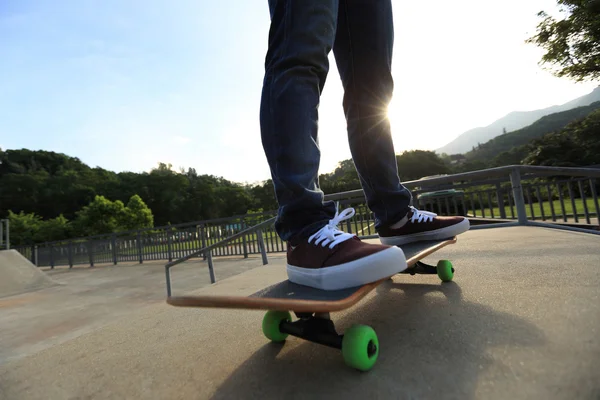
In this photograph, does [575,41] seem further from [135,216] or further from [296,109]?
[135,216]

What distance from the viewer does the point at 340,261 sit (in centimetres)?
75

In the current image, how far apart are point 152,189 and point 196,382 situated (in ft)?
171

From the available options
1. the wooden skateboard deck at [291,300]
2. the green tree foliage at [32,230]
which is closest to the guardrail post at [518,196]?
the wooden skateboard deck at [291,300]

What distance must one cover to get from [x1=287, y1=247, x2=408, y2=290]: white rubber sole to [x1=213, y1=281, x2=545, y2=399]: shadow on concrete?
0.17m

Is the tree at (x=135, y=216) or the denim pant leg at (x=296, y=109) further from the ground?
the tree at (x=135, y=216)

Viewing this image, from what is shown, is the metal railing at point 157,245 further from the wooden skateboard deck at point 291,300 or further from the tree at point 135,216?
the tree at point 135,216

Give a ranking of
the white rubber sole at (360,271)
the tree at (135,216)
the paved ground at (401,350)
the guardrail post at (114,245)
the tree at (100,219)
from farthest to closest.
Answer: the tree at (135,216), the tree at (100,219), the guardrail post at (114,245), the white rubber sole at (360,271), the paved ground at (401,350)

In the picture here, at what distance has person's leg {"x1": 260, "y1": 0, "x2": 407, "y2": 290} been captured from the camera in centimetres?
82

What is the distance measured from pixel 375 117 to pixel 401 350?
0.94 m

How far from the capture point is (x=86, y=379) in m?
0.85

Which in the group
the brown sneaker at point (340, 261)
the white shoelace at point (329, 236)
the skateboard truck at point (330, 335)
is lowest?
the skateboard truck at point (330, 335)

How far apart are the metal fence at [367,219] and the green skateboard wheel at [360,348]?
9.39 ft

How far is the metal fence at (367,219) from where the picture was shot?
13.2 feet

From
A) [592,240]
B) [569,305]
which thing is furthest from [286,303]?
[592,240]
